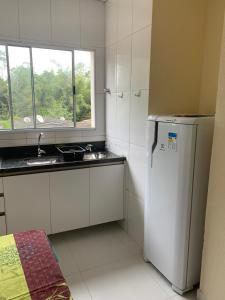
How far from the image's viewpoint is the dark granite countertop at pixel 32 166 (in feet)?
6.97

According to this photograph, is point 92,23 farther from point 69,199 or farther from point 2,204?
point 2,204

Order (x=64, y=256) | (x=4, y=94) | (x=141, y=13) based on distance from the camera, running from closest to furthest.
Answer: (x=141, y=13)
(x=64, y=256)
(x=4, y=94)

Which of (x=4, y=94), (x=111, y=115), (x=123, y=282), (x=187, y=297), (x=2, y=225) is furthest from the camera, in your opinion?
(x=111, y=115)

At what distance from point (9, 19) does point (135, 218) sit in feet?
8.11

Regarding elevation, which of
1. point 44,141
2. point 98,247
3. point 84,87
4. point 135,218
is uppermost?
point 84,87

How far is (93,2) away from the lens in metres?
2.64

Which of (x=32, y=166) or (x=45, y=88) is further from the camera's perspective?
(x=45, y=88)

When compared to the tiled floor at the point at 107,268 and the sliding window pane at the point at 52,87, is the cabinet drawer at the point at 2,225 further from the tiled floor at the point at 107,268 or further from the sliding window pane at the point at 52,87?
the sliding window pane at the point at 52,87

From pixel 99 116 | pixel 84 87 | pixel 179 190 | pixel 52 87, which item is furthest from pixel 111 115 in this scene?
pixel 179 190

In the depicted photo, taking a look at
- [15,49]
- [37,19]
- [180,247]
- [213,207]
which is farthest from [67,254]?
[37,19]

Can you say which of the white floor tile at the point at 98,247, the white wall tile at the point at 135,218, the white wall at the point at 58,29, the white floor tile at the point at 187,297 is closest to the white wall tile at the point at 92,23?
the white wall at the point at 58,29

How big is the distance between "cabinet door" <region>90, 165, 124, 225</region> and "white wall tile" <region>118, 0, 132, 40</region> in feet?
4.65

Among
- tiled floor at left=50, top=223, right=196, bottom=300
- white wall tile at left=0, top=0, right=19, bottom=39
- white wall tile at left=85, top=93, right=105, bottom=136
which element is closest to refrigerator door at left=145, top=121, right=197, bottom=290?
tiled floor at left=50, top=223, right=196, bottom=300

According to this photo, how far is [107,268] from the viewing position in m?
2.10
